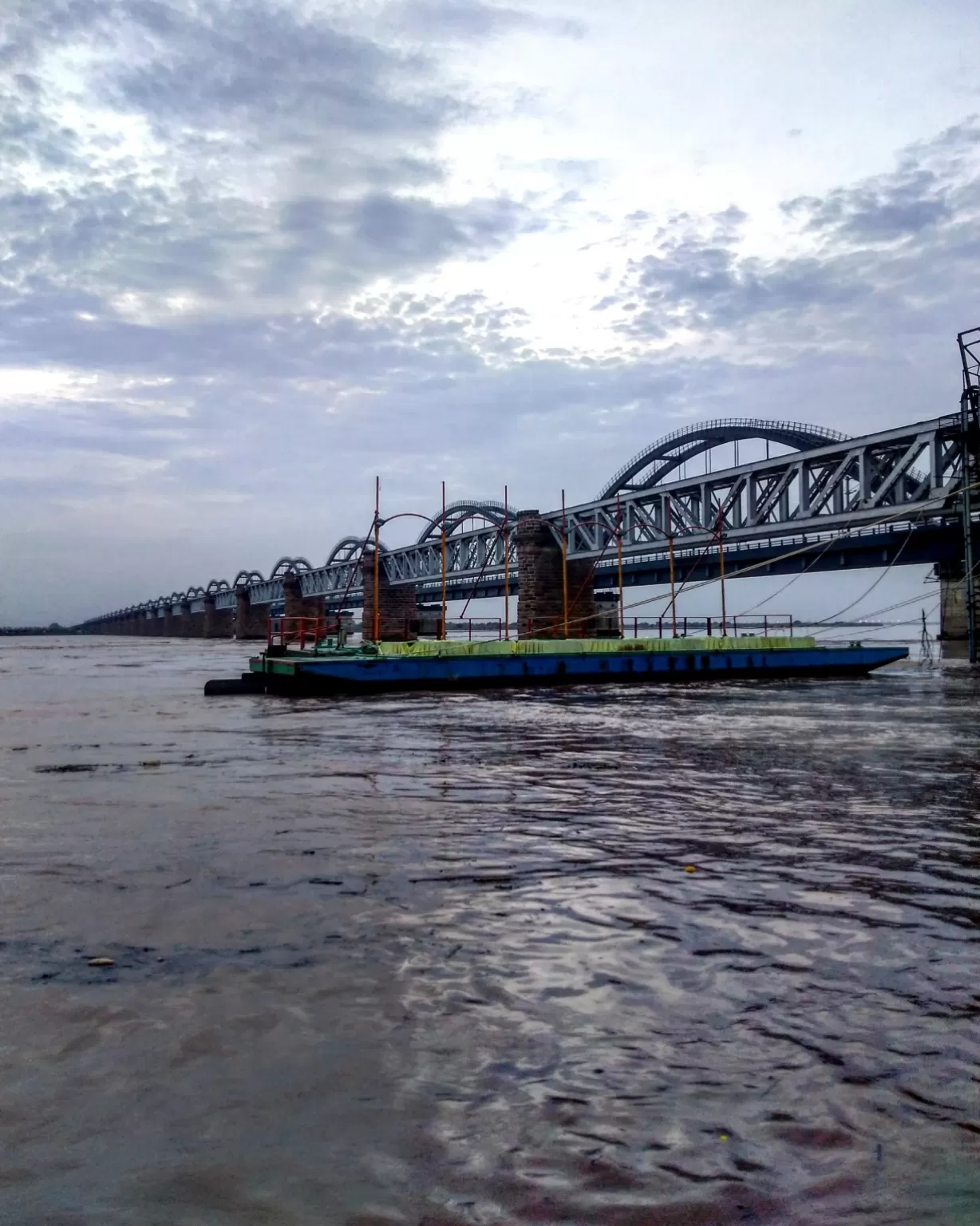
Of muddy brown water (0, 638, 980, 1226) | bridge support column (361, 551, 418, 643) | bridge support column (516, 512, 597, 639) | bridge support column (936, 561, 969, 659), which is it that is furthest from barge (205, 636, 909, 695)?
bridge support column (361, 551, 418, 643)

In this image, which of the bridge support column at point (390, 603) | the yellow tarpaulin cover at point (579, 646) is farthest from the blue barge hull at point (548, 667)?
the bridge support column at point (390, 603)

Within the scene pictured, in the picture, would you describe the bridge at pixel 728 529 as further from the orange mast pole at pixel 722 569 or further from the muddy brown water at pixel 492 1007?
the muddy brown water at pixel 492 1007

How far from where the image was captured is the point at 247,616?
7392 inches

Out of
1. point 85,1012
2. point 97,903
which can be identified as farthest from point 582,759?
point 85,1012

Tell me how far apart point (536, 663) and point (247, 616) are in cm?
15664

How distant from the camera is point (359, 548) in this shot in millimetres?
146250

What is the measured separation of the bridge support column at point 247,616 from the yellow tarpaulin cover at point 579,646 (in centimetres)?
14952

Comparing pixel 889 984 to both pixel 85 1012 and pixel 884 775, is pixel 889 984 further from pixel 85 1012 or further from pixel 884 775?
pixel 884 775

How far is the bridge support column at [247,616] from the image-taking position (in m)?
186

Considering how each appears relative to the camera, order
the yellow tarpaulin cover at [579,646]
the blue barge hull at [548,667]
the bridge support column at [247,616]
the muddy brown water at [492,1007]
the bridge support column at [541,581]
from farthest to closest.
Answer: the bridge support column at [247,616], the bridge support column at [541,581], the yellow tarpaulin cover at [579,646], the blue barge hull at [548,667], the muddy brown water at [492,1007]

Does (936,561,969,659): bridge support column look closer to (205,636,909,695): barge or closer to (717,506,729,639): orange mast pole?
(717,506,729,639): orange mast pole

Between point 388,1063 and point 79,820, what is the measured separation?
25.2ft

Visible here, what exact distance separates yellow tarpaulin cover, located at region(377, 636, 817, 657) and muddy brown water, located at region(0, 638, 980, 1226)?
2487 centimetres

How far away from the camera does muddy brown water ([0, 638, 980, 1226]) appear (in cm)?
382
